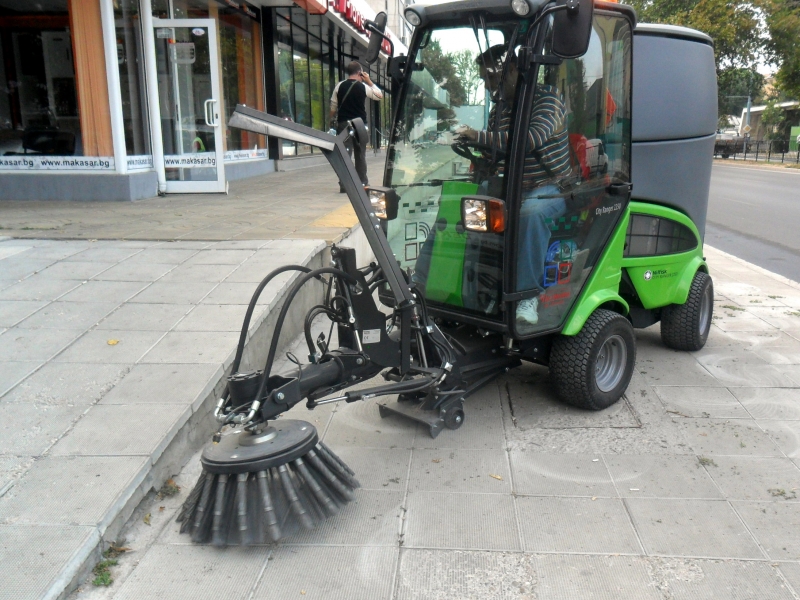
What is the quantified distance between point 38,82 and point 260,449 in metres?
9.46

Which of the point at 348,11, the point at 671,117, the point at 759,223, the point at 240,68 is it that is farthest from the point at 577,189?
the point at 348,11

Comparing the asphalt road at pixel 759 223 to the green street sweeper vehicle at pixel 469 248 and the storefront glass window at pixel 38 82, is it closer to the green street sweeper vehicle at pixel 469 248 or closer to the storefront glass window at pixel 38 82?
the green street sweeper vehicle at pixel 469 248

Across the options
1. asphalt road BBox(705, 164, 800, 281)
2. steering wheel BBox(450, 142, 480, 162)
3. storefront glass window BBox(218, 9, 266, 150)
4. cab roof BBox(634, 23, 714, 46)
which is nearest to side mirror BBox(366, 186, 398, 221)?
steering wheel BBox(450, 142, 480, 162)

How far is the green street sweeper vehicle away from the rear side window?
0.03 meters

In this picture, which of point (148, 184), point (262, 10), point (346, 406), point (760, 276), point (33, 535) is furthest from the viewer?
point (262, 10)

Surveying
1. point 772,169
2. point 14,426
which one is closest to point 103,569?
point 14,426

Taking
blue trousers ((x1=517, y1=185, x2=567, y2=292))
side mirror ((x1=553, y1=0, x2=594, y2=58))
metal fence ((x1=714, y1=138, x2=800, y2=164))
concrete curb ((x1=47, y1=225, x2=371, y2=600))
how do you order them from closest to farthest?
concrete curb ((x1=47, y1=225, x2=371, y2=600)) < side mirror ((x1=553, y1=0, x2=594, y2=58)) < blue trousers ((x1=517, y1=185, x2=567, y2=292)) < metal fence ((x1=714, y1=138, x2=800, y2=164))

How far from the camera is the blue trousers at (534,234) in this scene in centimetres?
388

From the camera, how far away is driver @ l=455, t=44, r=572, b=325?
12.5ft

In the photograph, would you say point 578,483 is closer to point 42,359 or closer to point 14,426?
point 14,426

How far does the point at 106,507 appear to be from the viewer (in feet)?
9.64

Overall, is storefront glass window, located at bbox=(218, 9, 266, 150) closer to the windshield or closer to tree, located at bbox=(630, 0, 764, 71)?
the windshield

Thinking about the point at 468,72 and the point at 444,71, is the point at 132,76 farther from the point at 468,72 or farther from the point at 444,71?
the point at 468,72

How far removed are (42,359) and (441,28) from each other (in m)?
3.04
